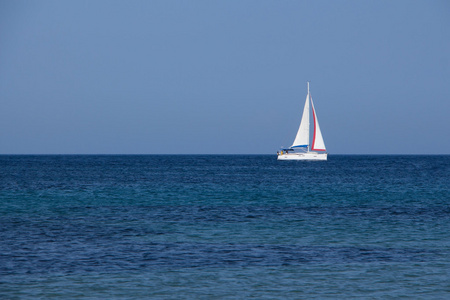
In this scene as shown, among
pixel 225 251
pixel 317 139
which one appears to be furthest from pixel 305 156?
pixel 225 251

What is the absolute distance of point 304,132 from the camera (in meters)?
116

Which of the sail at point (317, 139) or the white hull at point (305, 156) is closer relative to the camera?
the sail at point (317, 139)

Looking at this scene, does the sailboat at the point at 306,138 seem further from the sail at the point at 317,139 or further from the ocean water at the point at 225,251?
the ocean water at the point at 225,251

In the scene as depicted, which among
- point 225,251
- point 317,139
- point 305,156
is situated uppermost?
point 317,139

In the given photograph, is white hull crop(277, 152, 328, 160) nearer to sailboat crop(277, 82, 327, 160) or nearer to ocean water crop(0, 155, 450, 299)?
sailboat crop(277, 82, 327, 160)

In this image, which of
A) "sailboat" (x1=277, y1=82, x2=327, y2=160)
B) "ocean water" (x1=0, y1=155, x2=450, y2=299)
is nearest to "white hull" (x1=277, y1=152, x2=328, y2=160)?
"sailboat" (x1=277, y1=82, x2=327, y2=160)

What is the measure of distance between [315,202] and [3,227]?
2120cm

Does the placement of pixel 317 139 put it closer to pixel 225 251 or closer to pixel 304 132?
pixel 304 132

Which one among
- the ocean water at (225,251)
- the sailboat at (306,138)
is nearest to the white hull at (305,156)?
the sailboat at (306,138)

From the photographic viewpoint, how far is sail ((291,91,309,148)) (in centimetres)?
11475

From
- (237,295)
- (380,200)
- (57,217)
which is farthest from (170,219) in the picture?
(380,200)

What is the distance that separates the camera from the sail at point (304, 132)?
114750mm

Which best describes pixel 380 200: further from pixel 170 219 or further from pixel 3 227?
pixel 3 227

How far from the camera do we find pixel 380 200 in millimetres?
39938
